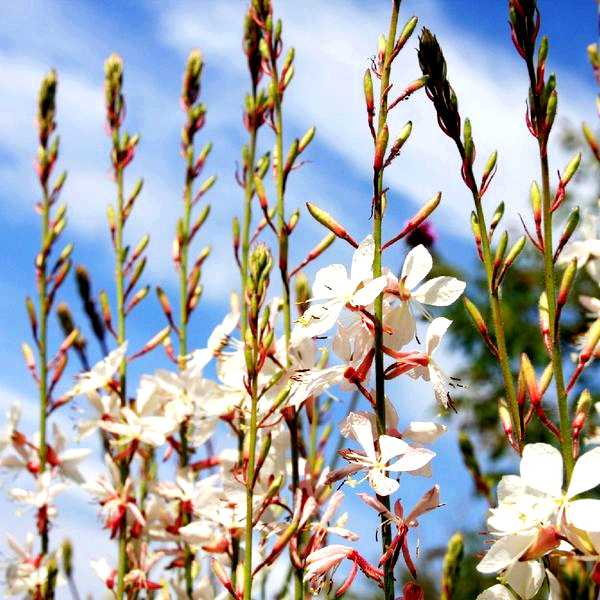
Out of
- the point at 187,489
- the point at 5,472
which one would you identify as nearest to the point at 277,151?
the point at 187,489

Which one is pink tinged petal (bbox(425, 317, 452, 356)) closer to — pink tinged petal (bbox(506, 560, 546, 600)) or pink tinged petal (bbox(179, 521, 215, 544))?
pink tinged petal (bbox(506, 560, 546, 600))

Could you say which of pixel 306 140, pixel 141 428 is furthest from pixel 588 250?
pixel 141 428

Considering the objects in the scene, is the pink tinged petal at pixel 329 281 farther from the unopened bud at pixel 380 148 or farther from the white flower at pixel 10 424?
the white flower at pixel 10 424

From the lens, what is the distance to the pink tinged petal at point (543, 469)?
98 centimetres

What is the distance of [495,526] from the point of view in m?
0.97

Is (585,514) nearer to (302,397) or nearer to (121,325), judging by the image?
(302,397)

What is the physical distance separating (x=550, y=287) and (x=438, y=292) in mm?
175

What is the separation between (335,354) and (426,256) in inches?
6.9

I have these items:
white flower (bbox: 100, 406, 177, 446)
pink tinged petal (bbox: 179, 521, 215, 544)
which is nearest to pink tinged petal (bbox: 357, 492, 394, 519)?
pink tinged petal (bbox: 179, 521, 215, 544)

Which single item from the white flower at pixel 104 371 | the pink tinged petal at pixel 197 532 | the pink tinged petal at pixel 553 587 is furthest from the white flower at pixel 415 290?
the white flower at pixel 104 371

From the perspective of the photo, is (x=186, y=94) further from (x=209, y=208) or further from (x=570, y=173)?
(x=570, y=173)

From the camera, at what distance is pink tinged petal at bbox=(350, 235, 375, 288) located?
3.77ft

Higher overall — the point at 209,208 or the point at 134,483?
the point at 209,208

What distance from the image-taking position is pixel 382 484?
1.04 meters
